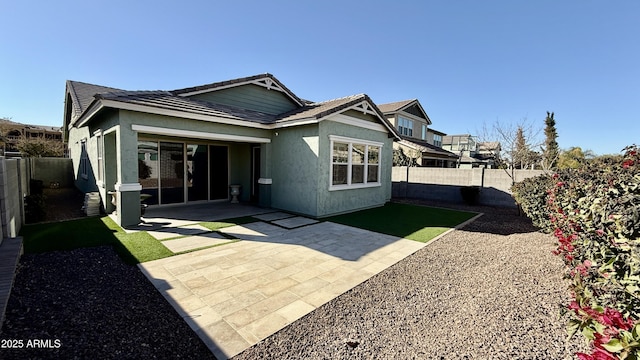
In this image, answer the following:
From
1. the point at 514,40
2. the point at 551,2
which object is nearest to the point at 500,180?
the point at 514,40

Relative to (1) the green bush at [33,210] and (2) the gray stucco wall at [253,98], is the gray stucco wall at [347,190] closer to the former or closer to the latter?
(2) the gray stucco wall at [253,98]

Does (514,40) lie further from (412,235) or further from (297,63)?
(412,235)

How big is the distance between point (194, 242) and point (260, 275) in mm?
2678

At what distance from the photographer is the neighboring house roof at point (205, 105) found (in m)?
7.44

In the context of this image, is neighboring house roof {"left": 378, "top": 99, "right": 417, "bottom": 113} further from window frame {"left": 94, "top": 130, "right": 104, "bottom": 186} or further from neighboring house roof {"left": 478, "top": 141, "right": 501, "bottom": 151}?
window frame {"left": 94, "top": 130, "right": 104, "bottom": 186}

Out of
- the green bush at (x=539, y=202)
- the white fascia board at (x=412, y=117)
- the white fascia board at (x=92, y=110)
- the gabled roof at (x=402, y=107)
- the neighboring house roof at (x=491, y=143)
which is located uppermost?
the gabled roof at (x=402, y=107)

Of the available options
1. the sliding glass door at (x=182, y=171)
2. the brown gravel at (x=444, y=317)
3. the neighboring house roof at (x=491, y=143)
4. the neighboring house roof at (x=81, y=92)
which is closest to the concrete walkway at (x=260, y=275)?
the brown gravel at (x=444, y=317)

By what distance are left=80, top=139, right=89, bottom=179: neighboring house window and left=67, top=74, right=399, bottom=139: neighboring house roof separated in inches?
77.1

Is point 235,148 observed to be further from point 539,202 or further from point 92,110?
point 539,202

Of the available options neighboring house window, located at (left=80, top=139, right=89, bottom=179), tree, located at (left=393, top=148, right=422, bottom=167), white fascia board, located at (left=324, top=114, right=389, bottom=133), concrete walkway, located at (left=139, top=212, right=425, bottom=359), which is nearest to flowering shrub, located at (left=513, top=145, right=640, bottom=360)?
concrete walkway, located at (left=139, top=212, right=425, bottom=359)

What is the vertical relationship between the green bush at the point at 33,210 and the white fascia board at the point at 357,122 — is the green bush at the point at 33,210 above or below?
below

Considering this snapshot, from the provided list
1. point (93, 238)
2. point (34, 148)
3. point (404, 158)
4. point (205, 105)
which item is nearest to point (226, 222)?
point (93, 238)

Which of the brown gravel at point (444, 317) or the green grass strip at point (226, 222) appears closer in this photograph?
the brown gravel at point (444, 317)

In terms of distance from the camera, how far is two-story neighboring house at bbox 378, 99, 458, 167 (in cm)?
2192
